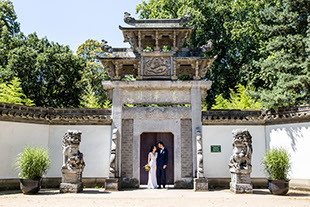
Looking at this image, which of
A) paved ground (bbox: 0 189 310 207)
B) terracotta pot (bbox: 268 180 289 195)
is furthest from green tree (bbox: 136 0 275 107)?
paved ground (bbox: 0 189 310 207)

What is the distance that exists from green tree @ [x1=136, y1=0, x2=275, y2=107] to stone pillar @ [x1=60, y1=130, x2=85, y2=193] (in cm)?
1270

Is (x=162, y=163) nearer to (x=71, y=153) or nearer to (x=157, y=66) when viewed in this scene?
(x=71, y=153)

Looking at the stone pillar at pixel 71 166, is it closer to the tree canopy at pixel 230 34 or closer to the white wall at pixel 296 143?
the white wall at pixel 296 143

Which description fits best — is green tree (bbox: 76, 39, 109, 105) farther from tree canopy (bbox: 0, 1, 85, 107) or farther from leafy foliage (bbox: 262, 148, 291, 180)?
leafy foliage (bbox: 262, 148, 291, 180)

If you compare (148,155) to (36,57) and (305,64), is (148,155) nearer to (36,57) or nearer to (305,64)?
(305,64)

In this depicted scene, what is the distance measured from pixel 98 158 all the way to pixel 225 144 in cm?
452

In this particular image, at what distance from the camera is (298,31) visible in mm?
11555

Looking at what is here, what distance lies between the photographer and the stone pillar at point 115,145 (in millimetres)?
8922

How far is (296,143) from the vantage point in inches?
355

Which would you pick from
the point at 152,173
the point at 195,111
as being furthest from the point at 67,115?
the point at 195,111

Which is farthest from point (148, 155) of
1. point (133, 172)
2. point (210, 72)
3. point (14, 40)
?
point (14, 40)

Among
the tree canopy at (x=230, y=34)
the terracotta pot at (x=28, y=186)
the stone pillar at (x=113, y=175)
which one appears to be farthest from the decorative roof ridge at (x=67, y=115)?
the tree canopy at (x=230, y=34)

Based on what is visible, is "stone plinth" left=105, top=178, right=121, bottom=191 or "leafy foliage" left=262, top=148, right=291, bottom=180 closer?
"leafy foliage" left=262, top=148, right=291, bottom=180

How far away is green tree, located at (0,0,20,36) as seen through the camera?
2198 cm
